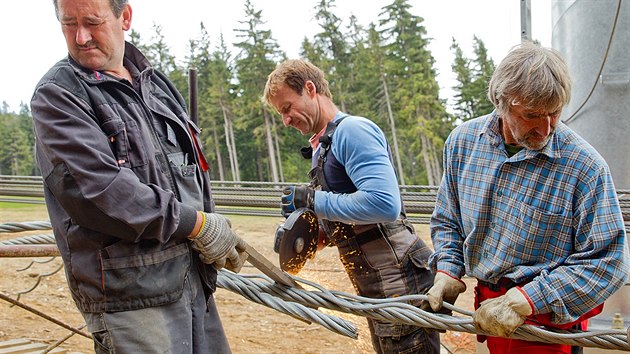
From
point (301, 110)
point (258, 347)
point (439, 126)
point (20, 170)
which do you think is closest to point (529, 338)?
point (301, 110)

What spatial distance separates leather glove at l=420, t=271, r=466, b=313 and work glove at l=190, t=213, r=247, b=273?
Answer: 2.42 ft

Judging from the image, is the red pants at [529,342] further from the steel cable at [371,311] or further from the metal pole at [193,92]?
the metal pole at [193,92]

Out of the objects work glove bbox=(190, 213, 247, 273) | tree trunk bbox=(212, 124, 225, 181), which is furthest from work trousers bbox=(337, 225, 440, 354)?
tree trunk bbox=(212, 124, 225, 181)

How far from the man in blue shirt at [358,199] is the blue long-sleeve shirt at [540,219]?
0.97 ft

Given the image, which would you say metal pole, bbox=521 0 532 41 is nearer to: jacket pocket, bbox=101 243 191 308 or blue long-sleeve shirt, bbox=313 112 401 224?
blue long-sleeve shirt, bbox=313 112 401 224

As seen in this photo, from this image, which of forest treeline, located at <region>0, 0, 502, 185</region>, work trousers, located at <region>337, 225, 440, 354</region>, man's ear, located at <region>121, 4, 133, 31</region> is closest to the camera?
man's ear, located at <region>121, 4, 133, 31</region>

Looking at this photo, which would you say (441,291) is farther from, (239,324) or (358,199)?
(239,324)

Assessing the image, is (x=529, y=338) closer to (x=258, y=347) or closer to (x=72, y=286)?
(x=72, y=286)

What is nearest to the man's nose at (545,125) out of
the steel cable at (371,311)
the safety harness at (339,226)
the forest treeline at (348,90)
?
the steel cable at (371,311)

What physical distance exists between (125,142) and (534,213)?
4.48 ft

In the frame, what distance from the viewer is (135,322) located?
1.93 metres

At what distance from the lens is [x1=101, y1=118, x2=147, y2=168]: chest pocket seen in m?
1.92

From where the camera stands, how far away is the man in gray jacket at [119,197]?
6.00 feet

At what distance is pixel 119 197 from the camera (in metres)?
1.82
